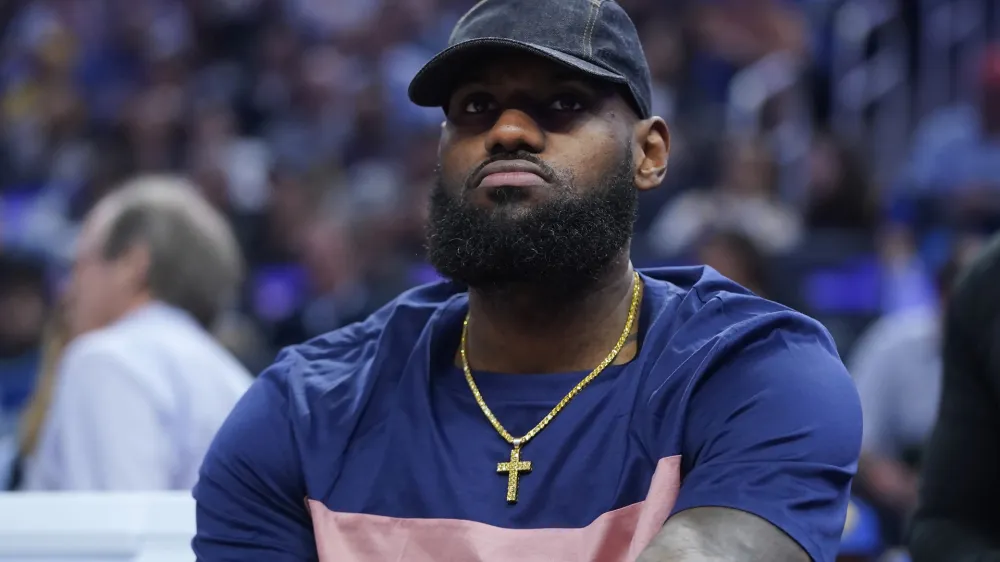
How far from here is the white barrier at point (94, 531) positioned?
251 centimetres

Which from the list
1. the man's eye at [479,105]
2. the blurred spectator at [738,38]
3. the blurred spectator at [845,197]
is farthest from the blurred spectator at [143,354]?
the blurred spectator at [738,38]

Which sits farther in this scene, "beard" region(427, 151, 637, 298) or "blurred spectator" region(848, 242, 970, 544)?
"blurred spectator" region(848, 242, 970, 544)

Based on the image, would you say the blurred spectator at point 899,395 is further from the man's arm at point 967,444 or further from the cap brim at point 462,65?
the cap brim at point 462,65

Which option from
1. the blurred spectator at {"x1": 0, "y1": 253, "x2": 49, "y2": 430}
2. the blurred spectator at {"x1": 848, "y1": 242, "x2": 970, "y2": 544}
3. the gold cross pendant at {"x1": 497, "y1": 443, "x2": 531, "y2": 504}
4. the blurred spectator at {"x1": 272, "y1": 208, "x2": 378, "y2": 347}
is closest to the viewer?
the gold cross pendant at {"x1": 497, "y1": 443, "x2": 531, "y2": 504}

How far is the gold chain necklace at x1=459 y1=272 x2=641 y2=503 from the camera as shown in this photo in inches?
79.7

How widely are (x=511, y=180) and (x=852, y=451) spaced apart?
0.66 meters

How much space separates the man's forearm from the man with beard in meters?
0.01

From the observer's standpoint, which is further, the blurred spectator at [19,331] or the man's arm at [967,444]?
the blurred spectator at [19,331]

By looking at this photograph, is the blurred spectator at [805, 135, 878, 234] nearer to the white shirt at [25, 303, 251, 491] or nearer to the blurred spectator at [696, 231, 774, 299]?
the blurred spectator at [696, 231, 774, 299]

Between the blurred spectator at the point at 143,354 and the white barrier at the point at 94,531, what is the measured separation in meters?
0.70

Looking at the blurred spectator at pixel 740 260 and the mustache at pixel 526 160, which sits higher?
the mustache at pixel 526 160

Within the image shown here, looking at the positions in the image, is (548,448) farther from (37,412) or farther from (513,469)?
(37,412)

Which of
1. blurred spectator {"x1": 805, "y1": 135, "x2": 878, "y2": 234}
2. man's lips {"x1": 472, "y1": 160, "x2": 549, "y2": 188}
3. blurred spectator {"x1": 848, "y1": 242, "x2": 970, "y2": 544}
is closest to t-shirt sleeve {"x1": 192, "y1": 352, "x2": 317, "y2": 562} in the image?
man's lips {"x1": 472, "y1": 160, "x2": 549, "y2": 188}

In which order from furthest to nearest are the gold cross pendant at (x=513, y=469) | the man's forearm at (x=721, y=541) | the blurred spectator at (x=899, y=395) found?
the blurred spectator at (x=899, y=395), the gold cross pendant at (x=513, y=469), the man's forearm at (x=721, y=541)
